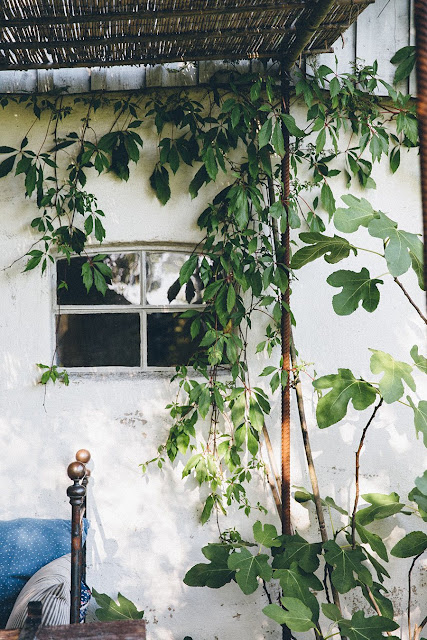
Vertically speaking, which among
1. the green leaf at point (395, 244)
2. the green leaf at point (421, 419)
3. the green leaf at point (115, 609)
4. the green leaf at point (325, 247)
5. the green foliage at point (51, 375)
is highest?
the green leaf at point (325, 247)

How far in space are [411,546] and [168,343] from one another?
58.3 inches

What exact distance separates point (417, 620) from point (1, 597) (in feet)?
6.82

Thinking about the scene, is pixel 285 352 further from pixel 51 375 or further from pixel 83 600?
pixel 83 600

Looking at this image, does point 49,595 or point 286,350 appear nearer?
point 49,595

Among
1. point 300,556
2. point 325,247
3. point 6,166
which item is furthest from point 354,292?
point 6,166

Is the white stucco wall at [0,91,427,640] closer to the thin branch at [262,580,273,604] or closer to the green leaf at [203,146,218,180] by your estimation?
the thin branch at [262,580,273,604]

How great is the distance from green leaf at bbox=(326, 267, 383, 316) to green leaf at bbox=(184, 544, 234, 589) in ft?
4.44

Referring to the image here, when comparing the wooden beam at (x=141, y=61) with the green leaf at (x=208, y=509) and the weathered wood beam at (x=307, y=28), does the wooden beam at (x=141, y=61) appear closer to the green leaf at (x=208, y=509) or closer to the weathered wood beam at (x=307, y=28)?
the weathered wood beam at (x=307, y=28)

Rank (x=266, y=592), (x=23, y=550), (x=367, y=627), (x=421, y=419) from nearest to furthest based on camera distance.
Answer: (x=421, y=419)
(x=367, y=627)
(x=23, y=550)
(x=266, y=592)

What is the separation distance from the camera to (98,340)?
289 cm

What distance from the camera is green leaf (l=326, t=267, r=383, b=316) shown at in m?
1.85

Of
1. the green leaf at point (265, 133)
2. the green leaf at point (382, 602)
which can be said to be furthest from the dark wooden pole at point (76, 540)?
the green leaf at point (265, 133)

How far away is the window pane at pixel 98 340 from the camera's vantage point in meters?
2.88

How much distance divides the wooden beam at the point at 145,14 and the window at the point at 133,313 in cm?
112
